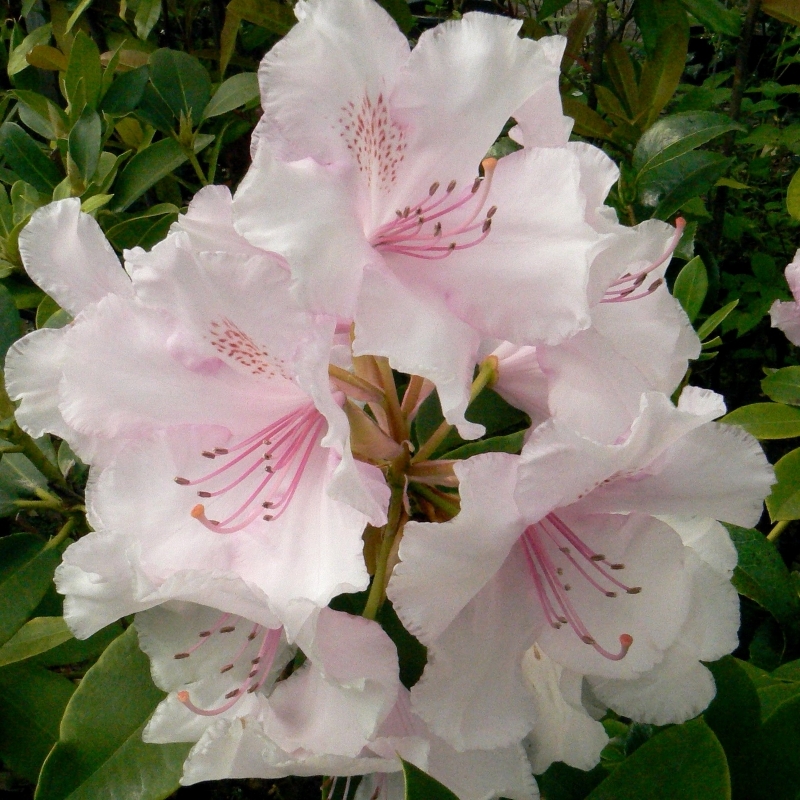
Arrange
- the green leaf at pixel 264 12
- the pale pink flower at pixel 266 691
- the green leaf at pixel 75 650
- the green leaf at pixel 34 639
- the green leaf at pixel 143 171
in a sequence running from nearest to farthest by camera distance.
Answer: the pale pink flower at pixel 266 691
the green leaf at pixel 34 639
the green leaf at pixel 75 650
the green leaf at pixel 143 171
the green leaf at pixel 264 12

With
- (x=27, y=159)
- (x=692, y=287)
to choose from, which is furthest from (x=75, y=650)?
(x=692, y=287)

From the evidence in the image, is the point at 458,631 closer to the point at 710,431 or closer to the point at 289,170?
the point at 710,431

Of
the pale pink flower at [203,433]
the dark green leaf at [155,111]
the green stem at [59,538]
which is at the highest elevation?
the pale pink flower at [203,433]

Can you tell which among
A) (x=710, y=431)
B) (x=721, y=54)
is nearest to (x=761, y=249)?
(x=721, y=54)

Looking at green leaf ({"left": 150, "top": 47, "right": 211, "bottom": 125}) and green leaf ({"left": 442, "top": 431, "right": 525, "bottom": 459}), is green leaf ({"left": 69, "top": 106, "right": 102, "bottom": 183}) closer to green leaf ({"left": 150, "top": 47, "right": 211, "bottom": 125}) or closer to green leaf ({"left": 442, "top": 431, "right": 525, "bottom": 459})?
green leaf ({"left": 150, "top": 47, "right": 211, "bottom": 125})

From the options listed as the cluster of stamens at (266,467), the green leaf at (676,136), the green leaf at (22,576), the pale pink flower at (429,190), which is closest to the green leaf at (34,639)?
the green leaf at (22,576)

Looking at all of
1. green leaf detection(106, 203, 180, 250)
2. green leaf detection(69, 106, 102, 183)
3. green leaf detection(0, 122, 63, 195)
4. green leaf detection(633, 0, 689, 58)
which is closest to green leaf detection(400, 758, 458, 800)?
green leaf detection(106, 203, 180, 250)

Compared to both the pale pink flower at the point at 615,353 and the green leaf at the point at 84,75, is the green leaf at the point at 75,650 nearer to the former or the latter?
the pale pink flower at the point at 615,353

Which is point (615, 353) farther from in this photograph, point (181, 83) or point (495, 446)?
point (181, 83)
